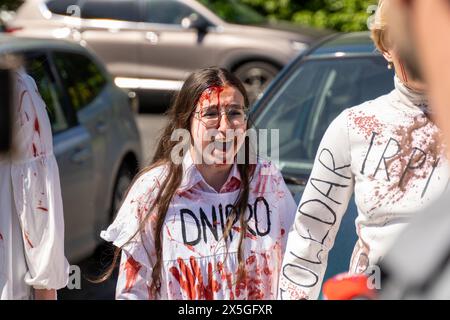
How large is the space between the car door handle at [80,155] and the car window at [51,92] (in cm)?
16

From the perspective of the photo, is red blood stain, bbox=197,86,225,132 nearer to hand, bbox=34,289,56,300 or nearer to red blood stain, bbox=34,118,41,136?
red blood stain, bbox=34,118,41,136

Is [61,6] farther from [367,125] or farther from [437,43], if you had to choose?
[437,43]

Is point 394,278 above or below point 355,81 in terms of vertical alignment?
above

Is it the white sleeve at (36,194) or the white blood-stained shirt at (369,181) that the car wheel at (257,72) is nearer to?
the white sleeve at (36,194)

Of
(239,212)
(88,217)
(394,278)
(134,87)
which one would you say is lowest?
(134,87)

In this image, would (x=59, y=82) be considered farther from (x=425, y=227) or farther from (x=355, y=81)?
(x=425, y=227)

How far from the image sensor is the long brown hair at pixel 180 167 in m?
2.72

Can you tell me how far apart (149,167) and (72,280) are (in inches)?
52.7

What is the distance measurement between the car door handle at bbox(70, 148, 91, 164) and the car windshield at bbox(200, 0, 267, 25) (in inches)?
246

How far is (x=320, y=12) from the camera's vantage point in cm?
1383

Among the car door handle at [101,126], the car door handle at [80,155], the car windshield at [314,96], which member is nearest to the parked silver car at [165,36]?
the car door handle at [101,126]

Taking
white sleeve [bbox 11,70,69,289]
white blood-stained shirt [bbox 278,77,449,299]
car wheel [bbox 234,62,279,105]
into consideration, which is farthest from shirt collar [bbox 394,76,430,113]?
car wheel [bbox 234,62,279,105]

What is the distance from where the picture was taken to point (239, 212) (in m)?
2.78
